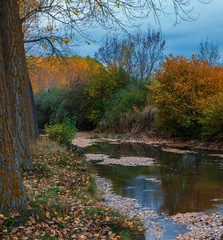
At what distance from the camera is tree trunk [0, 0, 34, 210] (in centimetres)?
462

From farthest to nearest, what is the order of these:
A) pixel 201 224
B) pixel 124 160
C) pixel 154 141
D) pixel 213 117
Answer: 1. pixel 154 141
2. pixel 213 117
3. pixel 124 160
4. pixel 201 224

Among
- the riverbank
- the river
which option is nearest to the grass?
the river

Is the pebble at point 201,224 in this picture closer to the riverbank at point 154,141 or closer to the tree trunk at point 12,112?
the tree trunk at point 12,112

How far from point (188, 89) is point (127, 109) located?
21.5ft

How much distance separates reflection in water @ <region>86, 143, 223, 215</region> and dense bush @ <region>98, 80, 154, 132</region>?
26.2 feet

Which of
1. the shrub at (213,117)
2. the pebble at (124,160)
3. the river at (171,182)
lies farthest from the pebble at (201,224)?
the shrub at (213,117)

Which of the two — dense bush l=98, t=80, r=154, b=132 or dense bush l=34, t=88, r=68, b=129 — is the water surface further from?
dense bush l=34, t=88, r=68, b=129

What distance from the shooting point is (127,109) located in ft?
79.7

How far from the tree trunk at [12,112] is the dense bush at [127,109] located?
14464mm

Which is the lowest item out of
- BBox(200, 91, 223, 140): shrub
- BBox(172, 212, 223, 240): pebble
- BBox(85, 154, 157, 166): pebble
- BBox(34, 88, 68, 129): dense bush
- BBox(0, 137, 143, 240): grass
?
BBox(172, 212, 223, 240): pebble

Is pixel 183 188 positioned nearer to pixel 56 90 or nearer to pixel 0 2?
pixel 0 2

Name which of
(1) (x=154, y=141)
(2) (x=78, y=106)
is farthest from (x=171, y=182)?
(2) (x=78, y=106)

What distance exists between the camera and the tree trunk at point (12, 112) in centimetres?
462

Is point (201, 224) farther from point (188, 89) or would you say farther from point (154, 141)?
point (154, 141)
